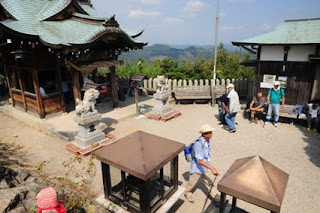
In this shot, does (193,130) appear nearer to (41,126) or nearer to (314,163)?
(314,163)

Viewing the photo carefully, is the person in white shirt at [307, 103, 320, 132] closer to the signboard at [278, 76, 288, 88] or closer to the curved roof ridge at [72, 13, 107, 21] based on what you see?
the signboard at [278, 76, 288, 88]

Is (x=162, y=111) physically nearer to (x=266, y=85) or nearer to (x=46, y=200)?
(x=266, y=85)

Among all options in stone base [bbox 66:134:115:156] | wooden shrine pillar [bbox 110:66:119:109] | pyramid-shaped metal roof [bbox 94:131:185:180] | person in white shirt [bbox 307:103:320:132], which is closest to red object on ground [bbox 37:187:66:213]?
pyramid-shaped metal roof [bbox 94:131:185:180]

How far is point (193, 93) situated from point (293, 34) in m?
5.73

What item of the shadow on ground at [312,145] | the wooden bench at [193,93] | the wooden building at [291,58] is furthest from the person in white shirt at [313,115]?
the wooden bench at [193,93]

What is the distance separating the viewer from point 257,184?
3.03 meters

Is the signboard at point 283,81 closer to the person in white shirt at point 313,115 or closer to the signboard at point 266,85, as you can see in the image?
the signboard at point 266,85

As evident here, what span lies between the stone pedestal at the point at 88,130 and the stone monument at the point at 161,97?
11.9ft

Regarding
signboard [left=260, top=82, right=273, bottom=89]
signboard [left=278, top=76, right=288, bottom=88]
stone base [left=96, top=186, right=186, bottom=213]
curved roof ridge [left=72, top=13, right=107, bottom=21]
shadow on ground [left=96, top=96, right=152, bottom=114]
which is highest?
curved roof ridge [left=72, top=13, right=107, bottom=21]

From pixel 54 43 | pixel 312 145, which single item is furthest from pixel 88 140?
pixel 312 145

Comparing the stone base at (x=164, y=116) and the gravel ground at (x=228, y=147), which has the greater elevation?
the stone base at (x=164, y=116)

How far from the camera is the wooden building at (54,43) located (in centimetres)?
918

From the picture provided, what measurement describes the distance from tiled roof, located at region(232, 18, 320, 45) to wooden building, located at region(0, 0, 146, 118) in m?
6.03

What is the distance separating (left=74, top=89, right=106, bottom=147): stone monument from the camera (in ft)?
25.0
